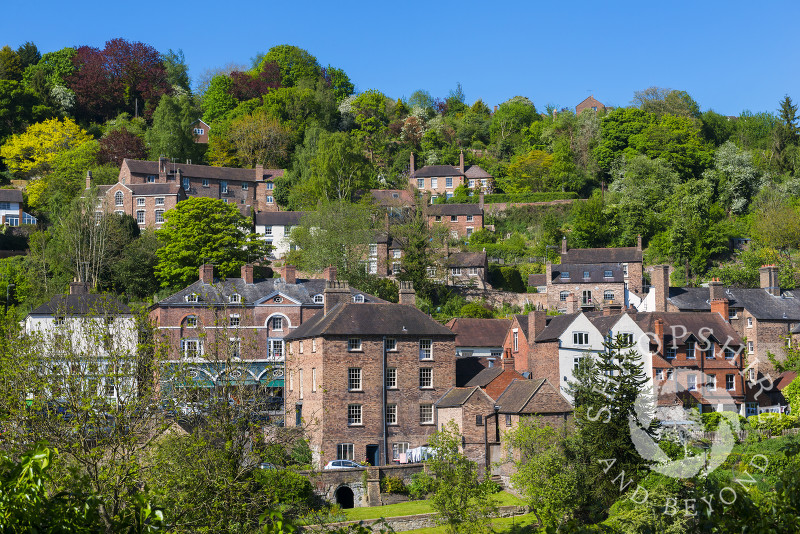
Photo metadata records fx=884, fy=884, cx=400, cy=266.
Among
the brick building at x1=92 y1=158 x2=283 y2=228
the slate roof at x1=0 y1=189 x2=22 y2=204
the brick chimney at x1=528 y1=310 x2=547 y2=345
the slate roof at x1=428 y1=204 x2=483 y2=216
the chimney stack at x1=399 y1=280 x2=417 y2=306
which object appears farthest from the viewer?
the slate roof at x1=428 y1=204 x2=483 y2=216

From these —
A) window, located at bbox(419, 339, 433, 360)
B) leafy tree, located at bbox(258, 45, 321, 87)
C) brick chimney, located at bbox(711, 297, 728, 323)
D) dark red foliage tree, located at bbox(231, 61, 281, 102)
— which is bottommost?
window, located at bbox(419, 339, 433, 360)

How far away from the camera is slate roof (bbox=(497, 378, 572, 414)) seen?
39.8 metres

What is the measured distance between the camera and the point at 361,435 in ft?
140

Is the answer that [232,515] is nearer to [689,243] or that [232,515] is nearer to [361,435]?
[361,435]

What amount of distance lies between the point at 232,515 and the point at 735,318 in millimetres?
44159

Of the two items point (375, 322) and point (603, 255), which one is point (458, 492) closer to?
point (375, 322)

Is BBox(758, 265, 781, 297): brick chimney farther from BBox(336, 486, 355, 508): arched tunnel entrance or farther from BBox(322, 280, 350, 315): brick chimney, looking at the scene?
BBox(336, 486, 355, 508): arched tunnel entrance

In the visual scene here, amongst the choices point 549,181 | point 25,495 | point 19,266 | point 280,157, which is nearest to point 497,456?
point 25,495

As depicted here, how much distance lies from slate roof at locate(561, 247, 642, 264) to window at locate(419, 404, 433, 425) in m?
30.0

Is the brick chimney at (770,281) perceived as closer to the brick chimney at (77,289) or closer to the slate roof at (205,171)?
the brick chimney at (77,289)

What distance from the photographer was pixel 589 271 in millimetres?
68875

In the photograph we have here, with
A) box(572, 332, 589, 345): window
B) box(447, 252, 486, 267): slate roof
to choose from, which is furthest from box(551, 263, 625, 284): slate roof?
box(572, 332, 589, 345): window

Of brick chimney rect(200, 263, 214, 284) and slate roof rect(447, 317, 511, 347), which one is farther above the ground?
brick chimney rect(200, 263, 214, 284)

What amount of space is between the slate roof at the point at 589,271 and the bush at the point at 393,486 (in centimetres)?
3308
